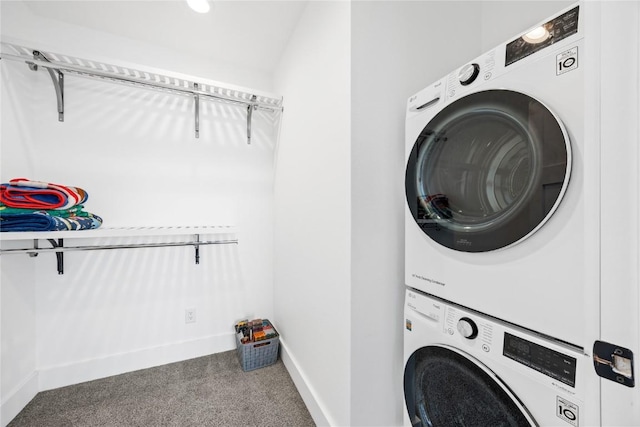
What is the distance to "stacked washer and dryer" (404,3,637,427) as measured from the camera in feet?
1.83

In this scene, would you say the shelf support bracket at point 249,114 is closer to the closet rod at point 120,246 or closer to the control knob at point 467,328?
the closet rod at point 120,246

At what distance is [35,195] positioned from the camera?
1207 millimetres

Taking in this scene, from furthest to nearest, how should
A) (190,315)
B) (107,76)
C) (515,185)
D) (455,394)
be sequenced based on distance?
(190,315)
(107,76)
(455,394)
(515,185)

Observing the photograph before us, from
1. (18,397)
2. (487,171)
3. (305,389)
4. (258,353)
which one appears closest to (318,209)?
(487,171)

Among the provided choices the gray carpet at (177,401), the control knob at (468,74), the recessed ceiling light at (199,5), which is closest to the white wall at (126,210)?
the gray carpet at (177,401)

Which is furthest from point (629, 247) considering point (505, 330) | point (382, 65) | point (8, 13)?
point (8, 13)

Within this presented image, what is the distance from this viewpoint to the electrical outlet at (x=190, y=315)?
1.84 meters

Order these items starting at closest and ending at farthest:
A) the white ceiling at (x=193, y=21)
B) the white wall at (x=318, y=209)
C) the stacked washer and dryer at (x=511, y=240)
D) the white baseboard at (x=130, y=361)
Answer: the stacked washer and dryer at (x=511, y=240)
the white wall at (x=318, y=209)
the white ceiling at (x=193, y=21)
the white baseboard at (x=130, y=361)

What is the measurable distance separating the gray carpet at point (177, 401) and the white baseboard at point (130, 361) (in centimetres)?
4

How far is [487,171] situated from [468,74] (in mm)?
317

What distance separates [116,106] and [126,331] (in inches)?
60.3

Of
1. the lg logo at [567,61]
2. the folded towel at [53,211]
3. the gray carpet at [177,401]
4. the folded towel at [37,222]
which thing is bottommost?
the gray carpet at [177,401]

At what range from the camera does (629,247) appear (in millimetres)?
485

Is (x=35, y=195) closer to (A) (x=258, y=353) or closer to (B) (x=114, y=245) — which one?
(B) (x=114, y=245)
